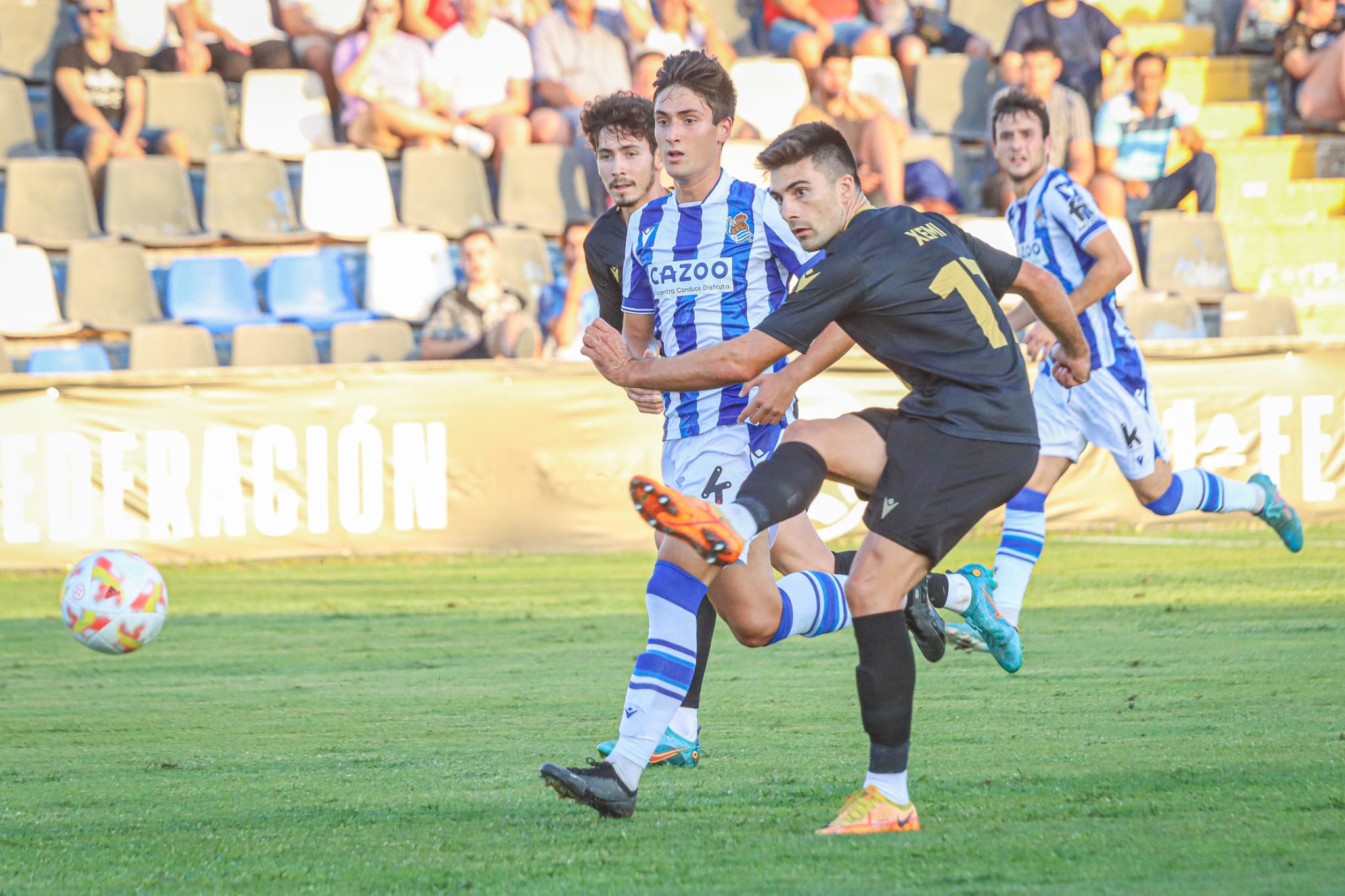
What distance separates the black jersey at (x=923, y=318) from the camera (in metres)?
4.18

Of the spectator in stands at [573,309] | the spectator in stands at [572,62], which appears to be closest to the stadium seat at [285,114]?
the spectator in stands at [572,62]

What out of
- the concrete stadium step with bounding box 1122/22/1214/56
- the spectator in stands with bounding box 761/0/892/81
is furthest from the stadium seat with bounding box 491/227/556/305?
the concrete stadium step with bounding box 1122/22/1214/56

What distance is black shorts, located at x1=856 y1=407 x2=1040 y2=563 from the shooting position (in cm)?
414

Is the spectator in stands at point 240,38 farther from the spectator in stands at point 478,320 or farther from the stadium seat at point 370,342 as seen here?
the spectator in stands at point 478,320

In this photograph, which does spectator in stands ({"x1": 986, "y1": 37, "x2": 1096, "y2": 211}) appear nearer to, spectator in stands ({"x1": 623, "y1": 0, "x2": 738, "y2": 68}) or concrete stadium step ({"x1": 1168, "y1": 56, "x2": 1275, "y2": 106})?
spectator in stands ({"x1": 623, "y1": 0, "x2": 738, "y2": 68})

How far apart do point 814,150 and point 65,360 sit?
10.2 meters

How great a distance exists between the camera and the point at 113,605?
6.93m

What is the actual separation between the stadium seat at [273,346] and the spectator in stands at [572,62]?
3466mm

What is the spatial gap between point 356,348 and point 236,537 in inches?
88.8

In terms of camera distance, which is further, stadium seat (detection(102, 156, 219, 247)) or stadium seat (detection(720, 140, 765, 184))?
stadium seat (detection(720, 140, 765, 184))

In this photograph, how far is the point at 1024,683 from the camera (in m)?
6.28

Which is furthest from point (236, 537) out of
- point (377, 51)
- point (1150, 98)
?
point (1150, 98)

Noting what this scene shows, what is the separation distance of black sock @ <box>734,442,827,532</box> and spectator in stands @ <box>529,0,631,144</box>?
1138cm

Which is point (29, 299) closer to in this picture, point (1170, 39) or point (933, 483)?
point (933, 483)
